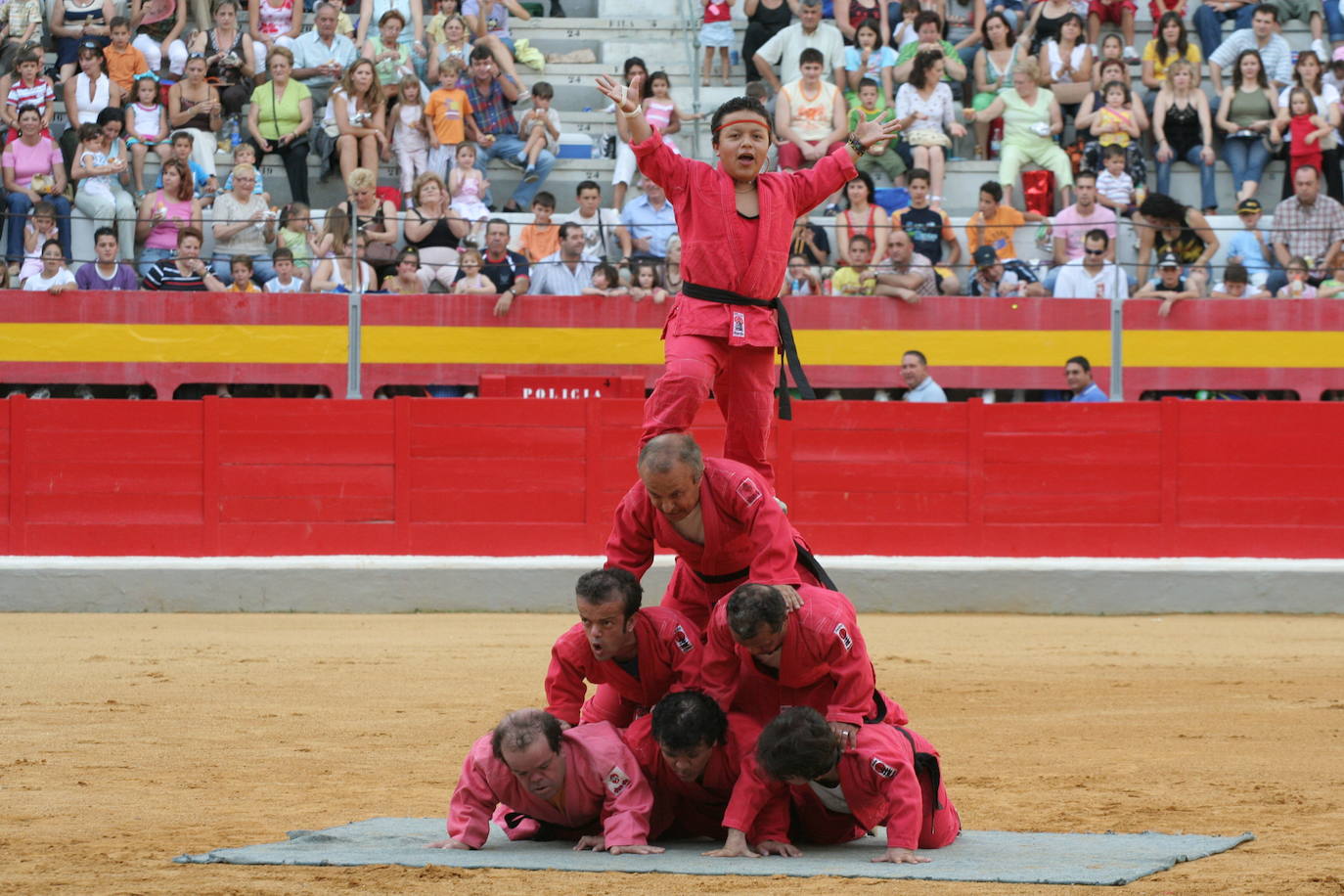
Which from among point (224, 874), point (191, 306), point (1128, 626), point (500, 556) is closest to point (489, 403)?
point (500, 556)

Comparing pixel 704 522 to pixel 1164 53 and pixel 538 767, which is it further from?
pixel 1164 53

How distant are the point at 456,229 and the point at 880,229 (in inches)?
125

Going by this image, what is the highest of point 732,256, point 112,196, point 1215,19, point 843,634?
point 1215,19

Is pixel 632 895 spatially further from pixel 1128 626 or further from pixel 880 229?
pixel 880 229

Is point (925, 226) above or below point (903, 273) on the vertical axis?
above

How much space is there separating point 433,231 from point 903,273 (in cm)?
349

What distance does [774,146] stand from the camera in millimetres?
14898

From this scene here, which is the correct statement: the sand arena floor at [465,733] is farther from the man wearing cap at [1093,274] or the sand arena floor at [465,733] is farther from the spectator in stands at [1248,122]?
the spectator in stands at [1248,122]

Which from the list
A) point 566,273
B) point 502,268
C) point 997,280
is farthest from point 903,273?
point 502,268

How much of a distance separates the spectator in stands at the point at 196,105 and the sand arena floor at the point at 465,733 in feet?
14.5

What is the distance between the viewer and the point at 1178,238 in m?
14.3

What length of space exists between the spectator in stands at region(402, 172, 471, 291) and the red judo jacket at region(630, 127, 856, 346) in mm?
7115

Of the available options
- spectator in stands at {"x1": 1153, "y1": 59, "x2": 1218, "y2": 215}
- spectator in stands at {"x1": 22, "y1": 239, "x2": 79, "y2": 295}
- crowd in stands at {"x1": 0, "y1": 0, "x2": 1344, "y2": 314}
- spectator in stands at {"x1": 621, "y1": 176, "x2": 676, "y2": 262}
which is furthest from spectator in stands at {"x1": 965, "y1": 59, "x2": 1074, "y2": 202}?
spectator in stands at {"x1": 22, "y1": 239, "x2": 79, "y2": 295}

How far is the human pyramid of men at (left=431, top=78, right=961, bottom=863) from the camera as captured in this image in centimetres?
520
